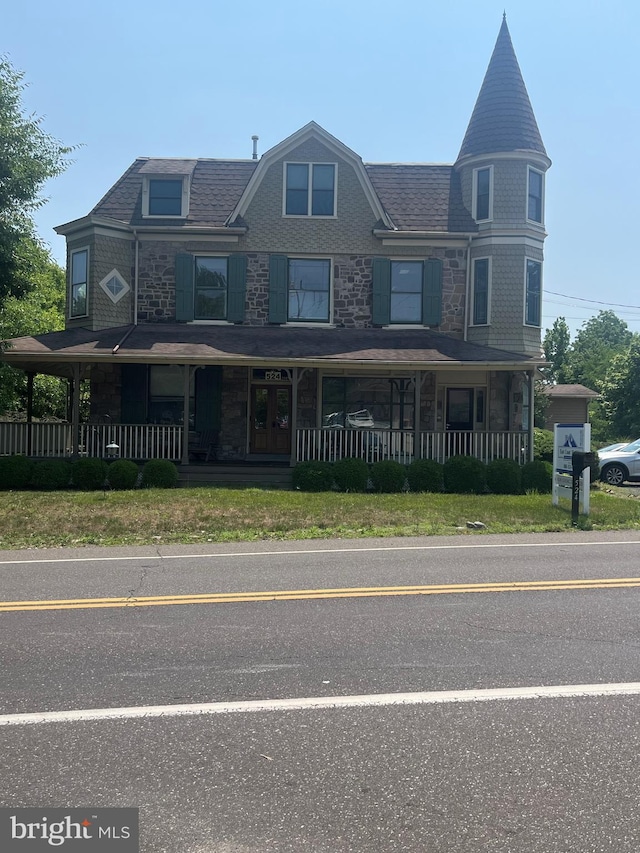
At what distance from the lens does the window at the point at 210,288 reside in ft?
71.9

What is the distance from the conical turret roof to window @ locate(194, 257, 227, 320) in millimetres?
8197

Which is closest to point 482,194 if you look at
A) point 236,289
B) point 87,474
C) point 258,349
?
point 236,289

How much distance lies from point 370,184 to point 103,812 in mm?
20656

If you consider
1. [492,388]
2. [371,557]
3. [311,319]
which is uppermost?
[311,319]

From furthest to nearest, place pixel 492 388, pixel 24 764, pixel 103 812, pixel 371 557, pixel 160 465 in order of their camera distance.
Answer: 1. pixel 492 388
2. pixel 160 465
3. pixel 371 557
4. pixel 24 764
5. pixel 103 812

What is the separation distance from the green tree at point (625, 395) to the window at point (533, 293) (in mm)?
25434

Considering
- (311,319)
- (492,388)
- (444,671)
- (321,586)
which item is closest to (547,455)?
(492,388)

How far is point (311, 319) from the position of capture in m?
22.0

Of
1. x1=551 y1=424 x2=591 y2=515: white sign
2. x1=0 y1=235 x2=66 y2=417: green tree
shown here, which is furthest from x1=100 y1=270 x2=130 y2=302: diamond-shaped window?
x1=551 y1=424 x2=591 y2=515: white sign

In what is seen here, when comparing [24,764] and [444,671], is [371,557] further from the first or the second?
[24,764]

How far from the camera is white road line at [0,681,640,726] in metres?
4.45

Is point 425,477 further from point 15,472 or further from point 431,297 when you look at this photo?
point 15,472

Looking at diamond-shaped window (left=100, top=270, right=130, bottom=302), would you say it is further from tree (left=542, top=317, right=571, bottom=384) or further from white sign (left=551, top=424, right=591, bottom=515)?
tree (left=542, top=317, right=571, bottom=384)

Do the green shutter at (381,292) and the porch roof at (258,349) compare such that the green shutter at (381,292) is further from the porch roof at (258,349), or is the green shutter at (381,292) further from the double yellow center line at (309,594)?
the double yellow center line at (309,594)
